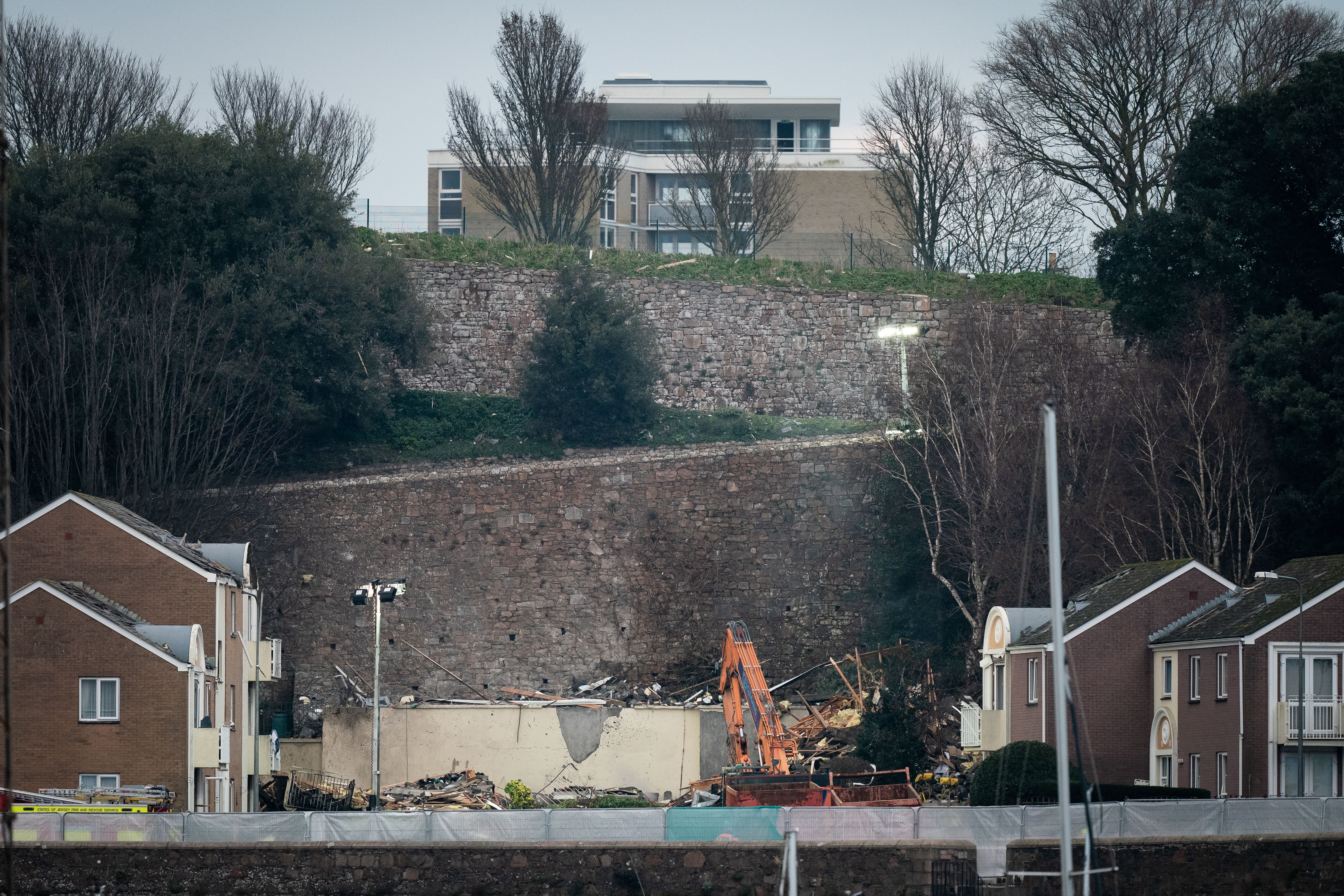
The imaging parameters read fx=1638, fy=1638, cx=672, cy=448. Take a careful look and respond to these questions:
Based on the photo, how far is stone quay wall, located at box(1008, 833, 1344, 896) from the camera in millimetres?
24594

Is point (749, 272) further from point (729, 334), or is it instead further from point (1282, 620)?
point (1282, 620)

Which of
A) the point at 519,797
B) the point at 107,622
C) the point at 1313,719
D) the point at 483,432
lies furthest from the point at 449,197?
the point at 1313,719

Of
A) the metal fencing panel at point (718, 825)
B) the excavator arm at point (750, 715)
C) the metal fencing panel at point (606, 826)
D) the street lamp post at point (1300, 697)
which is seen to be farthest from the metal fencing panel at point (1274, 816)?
the excavator arm at point (750, 715)

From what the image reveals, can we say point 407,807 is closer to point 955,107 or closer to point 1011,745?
point 1011,745

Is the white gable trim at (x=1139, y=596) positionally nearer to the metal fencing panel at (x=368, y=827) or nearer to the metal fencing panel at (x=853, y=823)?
the metal fencing panel at (x=853, y=823)

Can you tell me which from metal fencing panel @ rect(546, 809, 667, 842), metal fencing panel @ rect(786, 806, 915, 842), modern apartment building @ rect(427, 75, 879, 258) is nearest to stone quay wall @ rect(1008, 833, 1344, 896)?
metal fencing panel @ rect(786, 806, 915, 842)

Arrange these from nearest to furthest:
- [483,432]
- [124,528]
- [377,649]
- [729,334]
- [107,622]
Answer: [107,622]
[124,528]
[377,649]
[483,432]
[729,334]

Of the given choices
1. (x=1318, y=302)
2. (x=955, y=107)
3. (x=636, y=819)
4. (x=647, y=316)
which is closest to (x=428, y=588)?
(x=647, y=316)

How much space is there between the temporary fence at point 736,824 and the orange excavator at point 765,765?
219cm

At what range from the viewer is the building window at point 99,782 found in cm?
2838

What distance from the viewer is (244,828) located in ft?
81.2

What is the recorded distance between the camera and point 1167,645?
31.5 meters

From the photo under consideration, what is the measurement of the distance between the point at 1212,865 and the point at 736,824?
725 centimetres

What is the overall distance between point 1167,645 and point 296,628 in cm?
2068
